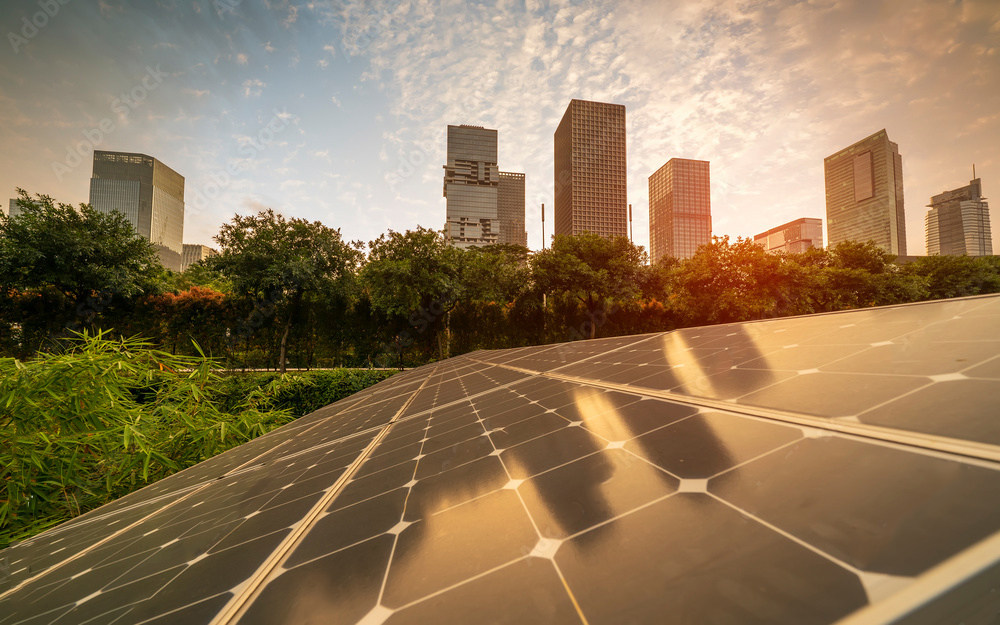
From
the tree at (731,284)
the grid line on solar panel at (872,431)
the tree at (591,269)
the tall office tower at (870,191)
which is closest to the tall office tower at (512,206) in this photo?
the tall office tower at (870,191)

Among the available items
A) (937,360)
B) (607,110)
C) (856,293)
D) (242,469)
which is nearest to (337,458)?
(242,469)

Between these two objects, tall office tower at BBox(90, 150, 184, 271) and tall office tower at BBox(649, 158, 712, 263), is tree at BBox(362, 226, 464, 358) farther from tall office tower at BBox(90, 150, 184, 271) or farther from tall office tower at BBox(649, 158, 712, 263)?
tall office tower at BBox(649, 158, 712, 263)

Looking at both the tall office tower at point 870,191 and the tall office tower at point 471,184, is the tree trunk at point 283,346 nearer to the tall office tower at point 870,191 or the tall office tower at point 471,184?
the tall office tower at point 471,184

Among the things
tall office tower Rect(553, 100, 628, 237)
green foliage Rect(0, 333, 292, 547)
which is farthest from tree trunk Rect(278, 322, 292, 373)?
tall office tower Rect(553, 100, 628, 237)

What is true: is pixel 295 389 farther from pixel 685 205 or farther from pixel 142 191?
pixel 685 205

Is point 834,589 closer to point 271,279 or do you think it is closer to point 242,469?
point 242,469

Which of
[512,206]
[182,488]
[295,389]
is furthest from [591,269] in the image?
[512,206]
